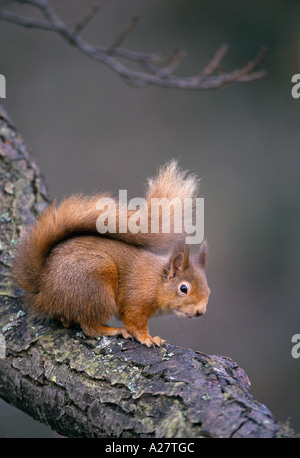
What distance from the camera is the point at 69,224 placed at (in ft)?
6.18

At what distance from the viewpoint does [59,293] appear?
5.84 feet

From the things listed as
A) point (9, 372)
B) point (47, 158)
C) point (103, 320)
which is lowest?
A: point (9, 372)

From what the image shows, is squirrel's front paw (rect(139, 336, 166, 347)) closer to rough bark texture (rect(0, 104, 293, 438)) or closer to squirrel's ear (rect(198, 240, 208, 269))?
rough bark texture (rect(0, 104, 293, 438))

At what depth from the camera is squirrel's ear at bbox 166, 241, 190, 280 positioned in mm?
1952

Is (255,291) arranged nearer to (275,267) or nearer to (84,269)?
(275,267)

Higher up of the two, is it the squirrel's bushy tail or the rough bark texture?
the squirrel's bushy tail

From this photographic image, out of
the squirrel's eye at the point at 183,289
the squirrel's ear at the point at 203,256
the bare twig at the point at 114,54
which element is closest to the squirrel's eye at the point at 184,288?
the squirrel's eye at the point at 183,289

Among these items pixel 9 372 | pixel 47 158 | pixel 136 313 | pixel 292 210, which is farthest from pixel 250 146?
pixel 9 372

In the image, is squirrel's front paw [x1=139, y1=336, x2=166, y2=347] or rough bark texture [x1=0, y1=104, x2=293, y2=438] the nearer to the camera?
rough bark texture [x1=0, y1=104, x2=293, y2=438]

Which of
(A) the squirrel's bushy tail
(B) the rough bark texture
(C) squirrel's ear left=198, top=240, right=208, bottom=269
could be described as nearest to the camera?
(B) the rough bark texture

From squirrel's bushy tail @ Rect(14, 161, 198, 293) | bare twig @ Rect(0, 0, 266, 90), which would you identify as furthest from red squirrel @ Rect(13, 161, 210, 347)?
bare twig @ Rect(0, 0, 266, 90)

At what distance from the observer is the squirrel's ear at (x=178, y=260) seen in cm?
195

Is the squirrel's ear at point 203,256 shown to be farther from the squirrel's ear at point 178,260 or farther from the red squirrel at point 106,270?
the squirrel's ear at point 178,260
